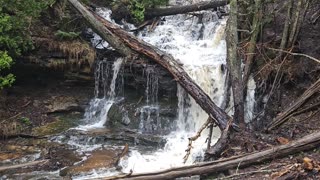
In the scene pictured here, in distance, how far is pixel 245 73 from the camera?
A: 1012 centimetres

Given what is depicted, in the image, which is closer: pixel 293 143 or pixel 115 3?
pixel 293 143

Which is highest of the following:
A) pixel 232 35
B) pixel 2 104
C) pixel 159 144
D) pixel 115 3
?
pixel 115 3

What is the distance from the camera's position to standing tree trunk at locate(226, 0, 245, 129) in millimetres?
9016

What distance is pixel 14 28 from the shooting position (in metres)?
10.3

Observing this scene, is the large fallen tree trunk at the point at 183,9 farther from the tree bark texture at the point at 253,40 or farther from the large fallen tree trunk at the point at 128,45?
the tree bark texture at the point at 253,40

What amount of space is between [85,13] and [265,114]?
231 inches

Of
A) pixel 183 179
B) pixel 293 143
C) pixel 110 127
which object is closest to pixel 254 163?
pixel 293 143

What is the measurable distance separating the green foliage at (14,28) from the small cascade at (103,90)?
7.29 feet

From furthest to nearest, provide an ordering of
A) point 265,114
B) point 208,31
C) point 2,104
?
point 208,31 → point 2,104 → point 265,114

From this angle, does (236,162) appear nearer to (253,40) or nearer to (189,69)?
(253,40)

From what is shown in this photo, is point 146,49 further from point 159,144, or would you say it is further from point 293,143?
point 293,143

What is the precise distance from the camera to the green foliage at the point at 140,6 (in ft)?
45.4

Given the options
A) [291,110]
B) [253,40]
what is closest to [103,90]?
[253,40]

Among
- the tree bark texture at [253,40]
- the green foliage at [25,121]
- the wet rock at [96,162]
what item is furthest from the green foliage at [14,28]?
the tree bark texture at [253,40]
